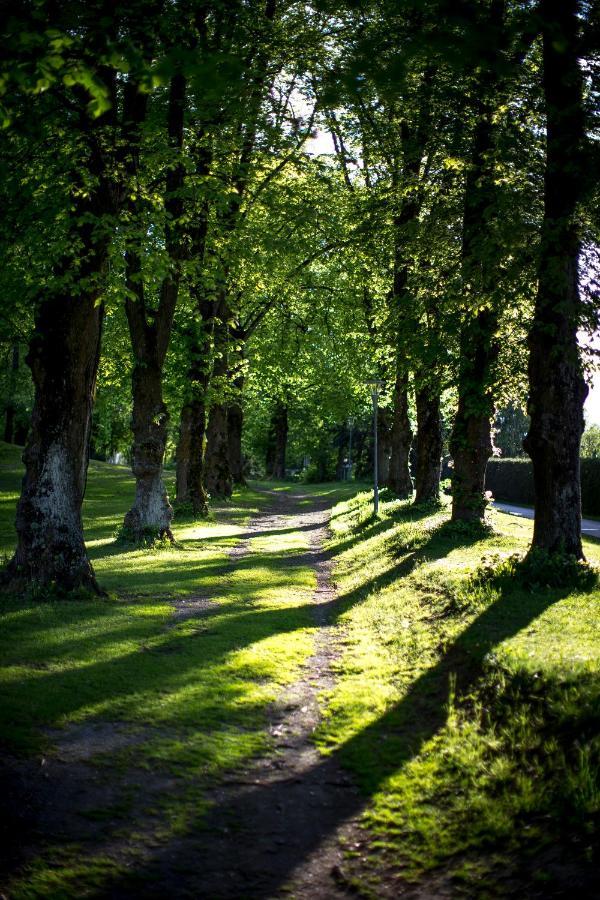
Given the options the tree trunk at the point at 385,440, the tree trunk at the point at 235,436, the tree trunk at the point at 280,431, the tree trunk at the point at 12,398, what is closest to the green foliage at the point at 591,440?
the tree trunk at the point at 280,431

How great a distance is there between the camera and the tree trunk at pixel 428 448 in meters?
20.8

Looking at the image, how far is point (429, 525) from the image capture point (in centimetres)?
1672

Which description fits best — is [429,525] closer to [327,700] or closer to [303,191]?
[327,700]

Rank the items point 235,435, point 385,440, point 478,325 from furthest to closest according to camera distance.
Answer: point 235,435, point 385,440, point 478,325

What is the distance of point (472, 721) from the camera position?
6023 millimetres

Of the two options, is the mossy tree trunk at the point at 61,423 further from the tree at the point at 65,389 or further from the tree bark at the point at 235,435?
the tree bark at the point at 235,435

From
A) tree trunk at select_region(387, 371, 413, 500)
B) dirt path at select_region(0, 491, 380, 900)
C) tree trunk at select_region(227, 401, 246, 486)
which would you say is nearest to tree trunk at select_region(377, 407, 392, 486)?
tree trunk at select_region(387, 371, 413, 500)

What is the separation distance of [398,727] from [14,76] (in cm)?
614

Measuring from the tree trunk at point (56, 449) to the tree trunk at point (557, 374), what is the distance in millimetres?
7146

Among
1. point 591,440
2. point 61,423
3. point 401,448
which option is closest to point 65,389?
point 61,423

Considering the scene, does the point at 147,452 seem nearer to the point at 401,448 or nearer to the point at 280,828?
the point at 401,448

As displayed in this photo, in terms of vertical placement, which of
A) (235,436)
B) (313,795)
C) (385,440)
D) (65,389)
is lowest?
(313,795)

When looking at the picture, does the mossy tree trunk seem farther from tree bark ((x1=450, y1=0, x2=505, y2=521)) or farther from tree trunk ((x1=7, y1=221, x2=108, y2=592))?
tree bark ((x1=450, y1=0, x2=505, y2=521))

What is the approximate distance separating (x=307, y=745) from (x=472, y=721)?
1.50 m
